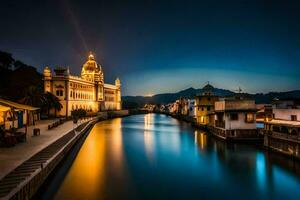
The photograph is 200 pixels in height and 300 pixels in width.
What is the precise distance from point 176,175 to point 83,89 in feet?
269

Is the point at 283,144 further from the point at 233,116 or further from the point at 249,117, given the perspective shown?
the point at 233,116

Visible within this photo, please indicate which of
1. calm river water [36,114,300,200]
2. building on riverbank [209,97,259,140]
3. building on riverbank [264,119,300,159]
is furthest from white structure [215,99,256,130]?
calm river water [36,114,300,200]

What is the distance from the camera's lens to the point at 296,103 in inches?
1714

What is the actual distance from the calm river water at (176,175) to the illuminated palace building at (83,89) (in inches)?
2039

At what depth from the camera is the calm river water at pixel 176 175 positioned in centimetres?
1903

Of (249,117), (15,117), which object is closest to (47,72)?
(15,117)

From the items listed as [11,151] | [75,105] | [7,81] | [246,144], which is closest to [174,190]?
[11,151]

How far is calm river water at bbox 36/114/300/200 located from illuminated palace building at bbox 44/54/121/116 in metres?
51.8

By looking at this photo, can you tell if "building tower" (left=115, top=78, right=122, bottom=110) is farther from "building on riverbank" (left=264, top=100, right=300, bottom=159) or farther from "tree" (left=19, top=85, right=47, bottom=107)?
"building on riverbank" (left=264, top=100, right=300, bottom=159)

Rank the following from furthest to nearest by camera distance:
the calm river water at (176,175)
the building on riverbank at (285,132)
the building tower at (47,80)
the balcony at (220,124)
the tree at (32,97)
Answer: the building tower at (47,80), the tree at (32,97), the balcony at (220,124), the building on riverbank at (285,132), the calm river water at (176,175)

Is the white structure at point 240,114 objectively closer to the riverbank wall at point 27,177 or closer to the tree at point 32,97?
the riverbank wall at point 27,177

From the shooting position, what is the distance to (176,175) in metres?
24.3

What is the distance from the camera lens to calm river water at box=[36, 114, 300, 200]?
1903cm

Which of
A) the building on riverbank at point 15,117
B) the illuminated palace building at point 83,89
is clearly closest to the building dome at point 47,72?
the illuminated palace building at point 83,89
